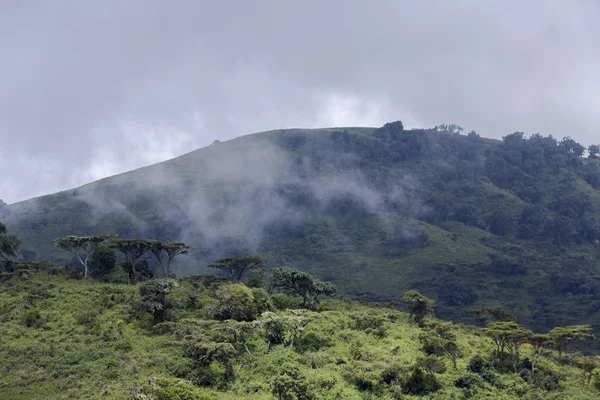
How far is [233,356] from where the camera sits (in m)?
57.5

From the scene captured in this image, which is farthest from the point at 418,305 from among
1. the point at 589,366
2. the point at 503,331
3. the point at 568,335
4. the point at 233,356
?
the point at 233,356

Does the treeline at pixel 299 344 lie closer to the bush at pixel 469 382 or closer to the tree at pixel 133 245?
the bush at pixel 469 382

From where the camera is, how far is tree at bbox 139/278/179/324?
68.1 m

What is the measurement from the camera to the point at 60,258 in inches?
7082

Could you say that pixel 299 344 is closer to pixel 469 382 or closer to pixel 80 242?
pixel 469 382

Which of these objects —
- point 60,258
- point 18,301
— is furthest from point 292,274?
point 60,258

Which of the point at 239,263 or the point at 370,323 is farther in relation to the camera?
the point at 239,263

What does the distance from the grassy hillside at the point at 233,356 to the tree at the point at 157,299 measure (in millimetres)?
391

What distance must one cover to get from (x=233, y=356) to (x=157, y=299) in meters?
16.9

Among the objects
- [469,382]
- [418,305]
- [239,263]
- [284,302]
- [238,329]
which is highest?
[239,263]

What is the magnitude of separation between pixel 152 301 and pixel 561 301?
460ft

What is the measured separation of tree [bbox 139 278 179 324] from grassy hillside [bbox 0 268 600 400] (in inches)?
15.4

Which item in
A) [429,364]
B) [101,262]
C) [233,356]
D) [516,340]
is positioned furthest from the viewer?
[101,262]

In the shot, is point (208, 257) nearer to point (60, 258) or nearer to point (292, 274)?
point (60, 258)
